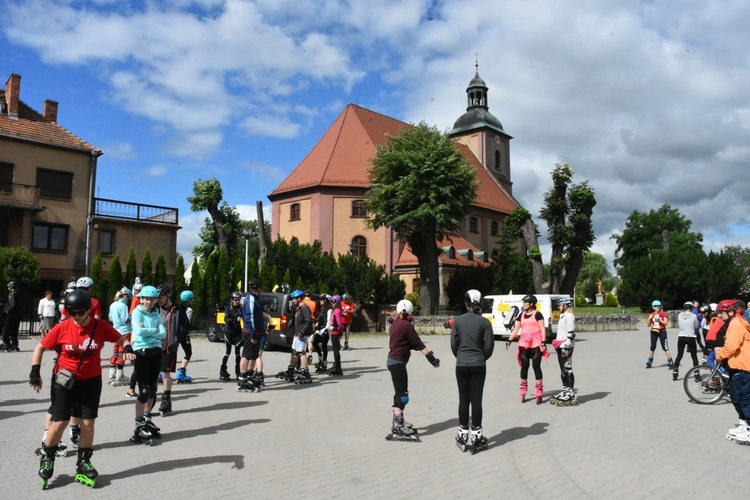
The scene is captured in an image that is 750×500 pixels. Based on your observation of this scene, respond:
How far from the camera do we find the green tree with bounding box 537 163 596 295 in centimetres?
3781

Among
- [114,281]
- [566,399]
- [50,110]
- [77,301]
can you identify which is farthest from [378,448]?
[50,110]

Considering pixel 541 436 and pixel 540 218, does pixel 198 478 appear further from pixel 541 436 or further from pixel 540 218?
pixel 540 218

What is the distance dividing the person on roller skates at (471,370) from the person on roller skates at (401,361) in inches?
18.0

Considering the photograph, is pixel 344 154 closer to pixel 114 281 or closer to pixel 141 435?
pixel 114 281

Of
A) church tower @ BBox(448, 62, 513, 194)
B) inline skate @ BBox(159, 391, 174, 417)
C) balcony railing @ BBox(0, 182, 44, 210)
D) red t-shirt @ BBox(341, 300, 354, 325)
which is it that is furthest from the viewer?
church tower @ BBox(448, 62, 513, 194)

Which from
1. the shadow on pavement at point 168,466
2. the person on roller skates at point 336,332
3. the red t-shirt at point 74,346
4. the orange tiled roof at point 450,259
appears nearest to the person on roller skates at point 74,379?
the red t-shirt at point 74,346

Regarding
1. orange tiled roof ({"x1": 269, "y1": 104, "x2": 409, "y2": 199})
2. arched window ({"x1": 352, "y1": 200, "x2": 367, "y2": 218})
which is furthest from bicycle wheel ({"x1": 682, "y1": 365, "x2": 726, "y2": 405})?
arched window ({"x1": 352, "y1": 200, "x2": 367, "y2": 218})

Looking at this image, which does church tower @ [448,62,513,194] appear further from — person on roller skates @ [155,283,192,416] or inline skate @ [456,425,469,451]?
inline skate @ [456,425,469,451]

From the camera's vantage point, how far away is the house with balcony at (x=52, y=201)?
32.4 metres

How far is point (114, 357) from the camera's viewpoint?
11156 mm

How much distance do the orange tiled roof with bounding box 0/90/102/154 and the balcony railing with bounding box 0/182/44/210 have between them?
268cm

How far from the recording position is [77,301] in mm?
5359

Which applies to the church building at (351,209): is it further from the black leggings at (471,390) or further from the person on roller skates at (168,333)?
the black leggings at (471,390)

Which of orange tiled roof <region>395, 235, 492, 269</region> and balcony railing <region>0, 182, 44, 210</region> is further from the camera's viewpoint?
orange tiled roof <region>395, 235, 492, 269</region>
